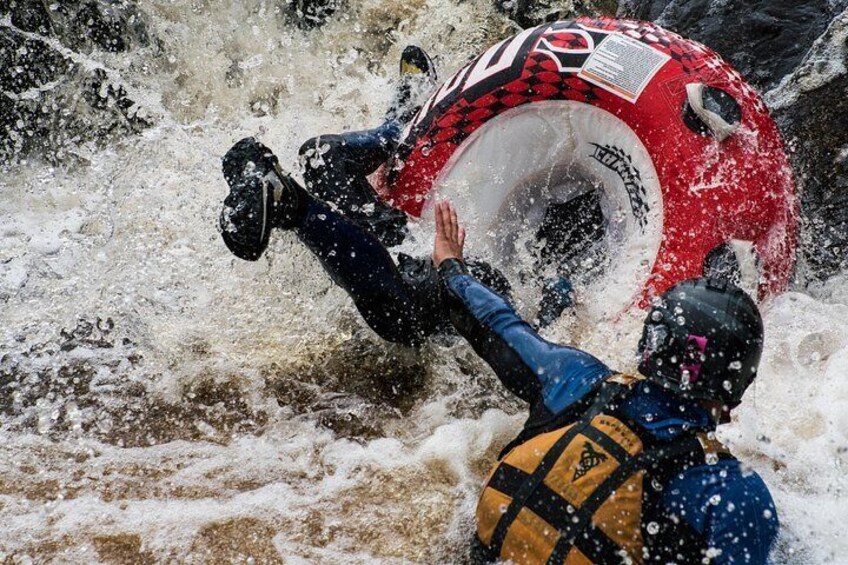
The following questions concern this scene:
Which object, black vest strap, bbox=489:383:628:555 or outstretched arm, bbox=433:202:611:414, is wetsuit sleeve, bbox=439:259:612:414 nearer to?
outstretched arm, bbox=433:202:611:414

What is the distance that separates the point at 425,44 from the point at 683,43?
3029mm

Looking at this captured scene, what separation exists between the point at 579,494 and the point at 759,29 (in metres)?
4.09

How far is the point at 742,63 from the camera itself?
504cm

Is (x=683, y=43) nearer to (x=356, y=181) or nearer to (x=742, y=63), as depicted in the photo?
(x=356, y=181)

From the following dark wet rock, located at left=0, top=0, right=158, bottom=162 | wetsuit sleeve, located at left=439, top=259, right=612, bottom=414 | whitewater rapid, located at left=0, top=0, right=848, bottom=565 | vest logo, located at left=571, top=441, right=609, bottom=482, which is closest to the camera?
vest logo, located at left=571, top=441, right=609, bottom=482

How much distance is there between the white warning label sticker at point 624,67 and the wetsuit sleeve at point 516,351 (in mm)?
1046

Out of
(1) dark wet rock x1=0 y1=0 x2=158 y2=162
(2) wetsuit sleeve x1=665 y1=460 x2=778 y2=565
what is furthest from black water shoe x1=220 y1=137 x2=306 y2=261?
(1) dark wet rock x1=0 y1=0 x2=158 y2=162

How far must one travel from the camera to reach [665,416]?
83.4 inches

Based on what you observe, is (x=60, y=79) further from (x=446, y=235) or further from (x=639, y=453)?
(x=639, y=453)

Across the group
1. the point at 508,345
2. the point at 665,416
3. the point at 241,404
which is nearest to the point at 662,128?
the point at 508,345

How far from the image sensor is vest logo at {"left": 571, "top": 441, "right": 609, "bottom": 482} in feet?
6.81

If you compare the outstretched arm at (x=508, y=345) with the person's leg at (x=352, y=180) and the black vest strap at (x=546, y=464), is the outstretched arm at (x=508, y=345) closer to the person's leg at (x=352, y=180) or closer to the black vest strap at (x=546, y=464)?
the black vest strap at (x=546, y=464)

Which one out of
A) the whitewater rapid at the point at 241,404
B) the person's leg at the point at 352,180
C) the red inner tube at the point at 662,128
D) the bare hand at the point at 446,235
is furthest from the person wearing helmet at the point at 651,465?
the person's leg at the point at 352,180

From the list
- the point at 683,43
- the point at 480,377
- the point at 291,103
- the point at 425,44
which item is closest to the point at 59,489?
the point at 480,377
